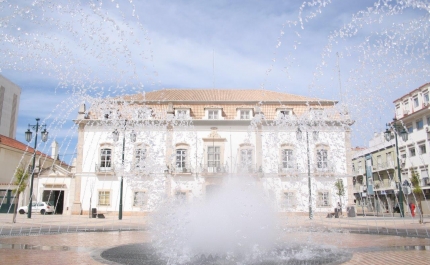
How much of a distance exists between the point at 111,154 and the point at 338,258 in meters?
26.9

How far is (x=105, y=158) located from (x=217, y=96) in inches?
465

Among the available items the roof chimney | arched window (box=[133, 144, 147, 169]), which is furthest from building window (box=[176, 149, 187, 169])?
the roof chimney

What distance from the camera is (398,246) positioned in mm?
8391

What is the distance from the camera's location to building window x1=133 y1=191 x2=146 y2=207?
29.9 m

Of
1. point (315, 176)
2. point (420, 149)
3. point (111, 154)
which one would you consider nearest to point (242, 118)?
point (315, 176)

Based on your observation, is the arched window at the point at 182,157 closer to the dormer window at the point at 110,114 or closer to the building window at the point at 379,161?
the dormer window at the point at 110,114

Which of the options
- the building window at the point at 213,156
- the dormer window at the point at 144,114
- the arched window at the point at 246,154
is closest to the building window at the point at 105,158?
the dormer window at the point at 144,114

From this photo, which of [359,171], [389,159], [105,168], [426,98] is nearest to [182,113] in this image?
[105,168]

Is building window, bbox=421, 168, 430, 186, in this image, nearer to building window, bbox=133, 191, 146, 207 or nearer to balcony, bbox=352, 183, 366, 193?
balcony, bbox=352, 183, 366, 193

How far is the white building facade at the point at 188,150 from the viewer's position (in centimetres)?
2896

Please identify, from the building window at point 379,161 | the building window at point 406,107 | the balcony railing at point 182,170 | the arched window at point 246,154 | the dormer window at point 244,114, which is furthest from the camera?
the building window at point 379,161

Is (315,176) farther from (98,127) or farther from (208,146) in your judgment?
(98,127)

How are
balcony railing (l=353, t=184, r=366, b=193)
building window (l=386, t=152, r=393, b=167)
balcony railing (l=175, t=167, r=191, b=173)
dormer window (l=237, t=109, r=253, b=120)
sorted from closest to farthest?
balcony railing (l=175, t=167, r=191, b=173), dormer window (l=237, t=109, r=253, b=120), building window (l=386, t=152, r=393, b=167), balcony railing (l=353, t=184, r=366, b=193)

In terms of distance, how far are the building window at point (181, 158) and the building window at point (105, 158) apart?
19.1 feet
